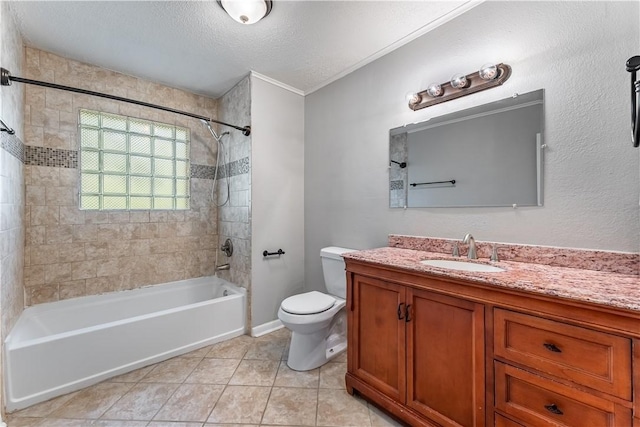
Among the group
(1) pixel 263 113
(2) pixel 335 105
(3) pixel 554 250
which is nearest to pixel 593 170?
(3) pixel 554 250

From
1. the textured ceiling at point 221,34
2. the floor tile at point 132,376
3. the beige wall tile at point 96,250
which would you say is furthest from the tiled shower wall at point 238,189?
the beige wall tile at point 96,250

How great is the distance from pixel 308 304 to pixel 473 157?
1.44m

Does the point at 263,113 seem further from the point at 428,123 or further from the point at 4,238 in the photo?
the point at 4,238

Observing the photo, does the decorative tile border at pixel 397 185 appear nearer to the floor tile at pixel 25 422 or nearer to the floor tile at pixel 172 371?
Answer: the floor tile at pixel 172 371

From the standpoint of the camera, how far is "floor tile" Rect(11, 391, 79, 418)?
4.68 feet

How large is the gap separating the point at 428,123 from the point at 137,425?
7.99 ft

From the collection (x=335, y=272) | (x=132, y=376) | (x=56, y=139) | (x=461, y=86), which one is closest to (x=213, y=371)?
(x=132, y=376)

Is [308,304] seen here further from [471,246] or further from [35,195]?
[35,195]

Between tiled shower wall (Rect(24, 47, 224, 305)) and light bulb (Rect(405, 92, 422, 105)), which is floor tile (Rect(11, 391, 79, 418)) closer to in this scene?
tiled shower wall (Rect(24, 47, 224, 305))

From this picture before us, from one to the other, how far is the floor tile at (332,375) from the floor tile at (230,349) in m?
0.67

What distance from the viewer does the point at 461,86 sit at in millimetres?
1548

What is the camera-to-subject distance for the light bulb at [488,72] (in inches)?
56.0

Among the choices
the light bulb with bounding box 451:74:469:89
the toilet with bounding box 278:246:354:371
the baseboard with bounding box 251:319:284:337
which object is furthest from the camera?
the baseboard with bounding box 251:319:284:337

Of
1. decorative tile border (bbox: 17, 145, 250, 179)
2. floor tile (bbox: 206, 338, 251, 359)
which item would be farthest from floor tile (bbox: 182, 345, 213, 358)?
decorative tile border (bbox: 17, 145, 250, 179)
